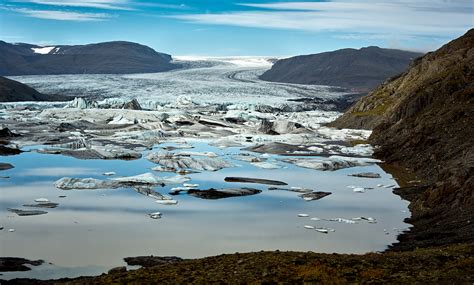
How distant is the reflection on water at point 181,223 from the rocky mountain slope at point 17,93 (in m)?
63.6

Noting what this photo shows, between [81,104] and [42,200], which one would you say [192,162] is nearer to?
[42,200]

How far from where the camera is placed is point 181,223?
24922 mm

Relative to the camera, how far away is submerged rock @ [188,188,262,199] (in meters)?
30.9

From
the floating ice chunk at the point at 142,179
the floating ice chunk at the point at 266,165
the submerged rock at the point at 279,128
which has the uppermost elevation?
the submerged rock at the point at 279,128

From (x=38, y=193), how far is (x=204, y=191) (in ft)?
27.1

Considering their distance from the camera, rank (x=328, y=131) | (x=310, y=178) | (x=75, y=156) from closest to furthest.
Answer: (x=310, y=178) < (x=75, y=156) < (x=328, y=131)

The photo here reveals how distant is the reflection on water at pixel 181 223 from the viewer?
67.1 ft

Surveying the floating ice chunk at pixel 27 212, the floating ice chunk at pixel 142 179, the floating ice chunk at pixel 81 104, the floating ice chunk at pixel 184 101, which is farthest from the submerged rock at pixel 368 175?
the floating ice chunk at pixel 184 101

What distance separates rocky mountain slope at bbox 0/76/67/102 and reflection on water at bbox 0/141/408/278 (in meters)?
63.6

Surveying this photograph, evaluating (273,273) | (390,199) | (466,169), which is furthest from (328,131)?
(273,273)

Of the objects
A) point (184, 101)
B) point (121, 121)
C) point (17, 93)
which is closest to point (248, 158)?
point (121, 121)

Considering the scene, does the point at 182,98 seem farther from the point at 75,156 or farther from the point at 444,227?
the point at 444,227

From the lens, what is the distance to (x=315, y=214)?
27000 mm

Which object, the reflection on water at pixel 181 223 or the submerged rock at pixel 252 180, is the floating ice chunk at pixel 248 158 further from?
the submerged rock at pixel 252 180
